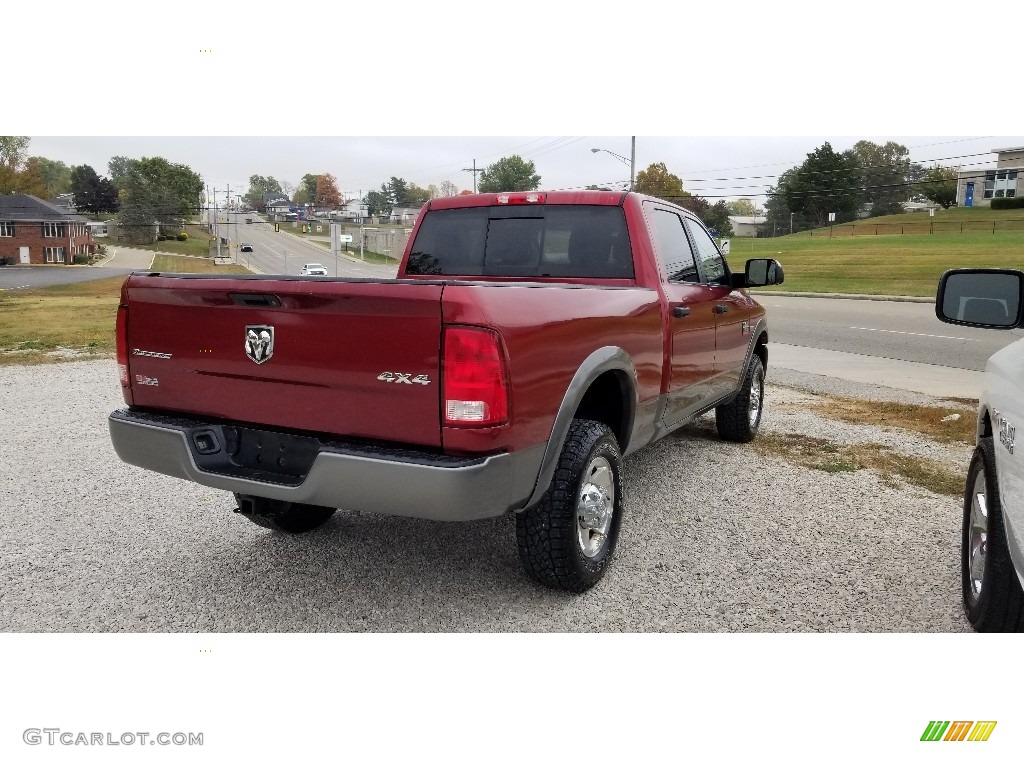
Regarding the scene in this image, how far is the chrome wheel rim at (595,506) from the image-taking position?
3.43m

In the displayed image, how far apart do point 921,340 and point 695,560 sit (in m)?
13.9

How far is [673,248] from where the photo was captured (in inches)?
190

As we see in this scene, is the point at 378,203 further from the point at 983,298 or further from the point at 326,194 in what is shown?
the point at 983,298

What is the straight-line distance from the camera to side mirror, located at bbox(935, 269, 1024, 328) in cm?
252

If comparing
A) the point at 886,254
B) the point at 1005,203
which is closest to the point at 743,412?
the point at 886,254

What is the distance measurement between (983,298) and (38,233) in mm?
16342

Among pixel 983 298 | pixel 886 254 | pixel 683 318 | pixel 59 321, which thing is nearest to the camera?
pixel 983 298

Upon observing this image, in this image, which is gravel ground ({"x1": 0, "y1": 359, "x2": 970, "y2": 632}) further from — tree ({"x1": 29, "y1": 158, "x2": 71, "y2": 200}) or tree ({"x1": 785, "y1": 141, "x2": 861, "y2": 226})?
tree ({"x1": 785, "y1": 141, "x2": 861, "y2": 226})

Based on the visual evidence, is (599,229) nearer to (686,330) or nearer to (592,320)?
(686,330)

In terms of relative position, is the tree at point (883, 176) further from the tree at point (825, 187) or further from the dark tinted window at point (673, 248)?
the dark tinted window at point (673, 248)

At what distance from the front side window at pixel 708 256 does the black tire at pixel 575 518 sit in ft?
7.43

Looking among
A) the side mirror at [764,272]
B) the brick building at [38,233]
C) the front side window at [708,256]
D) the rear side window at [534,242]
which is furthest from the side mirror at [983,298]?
the brick building at [38,233]

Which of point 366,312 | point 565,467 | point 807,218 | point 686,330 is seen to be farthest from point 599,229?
point 807,218

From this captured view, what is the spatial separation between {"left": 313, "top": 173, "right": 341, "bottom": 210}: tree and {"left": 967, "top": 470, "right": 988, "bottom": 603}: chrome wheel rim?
8.44 meters
